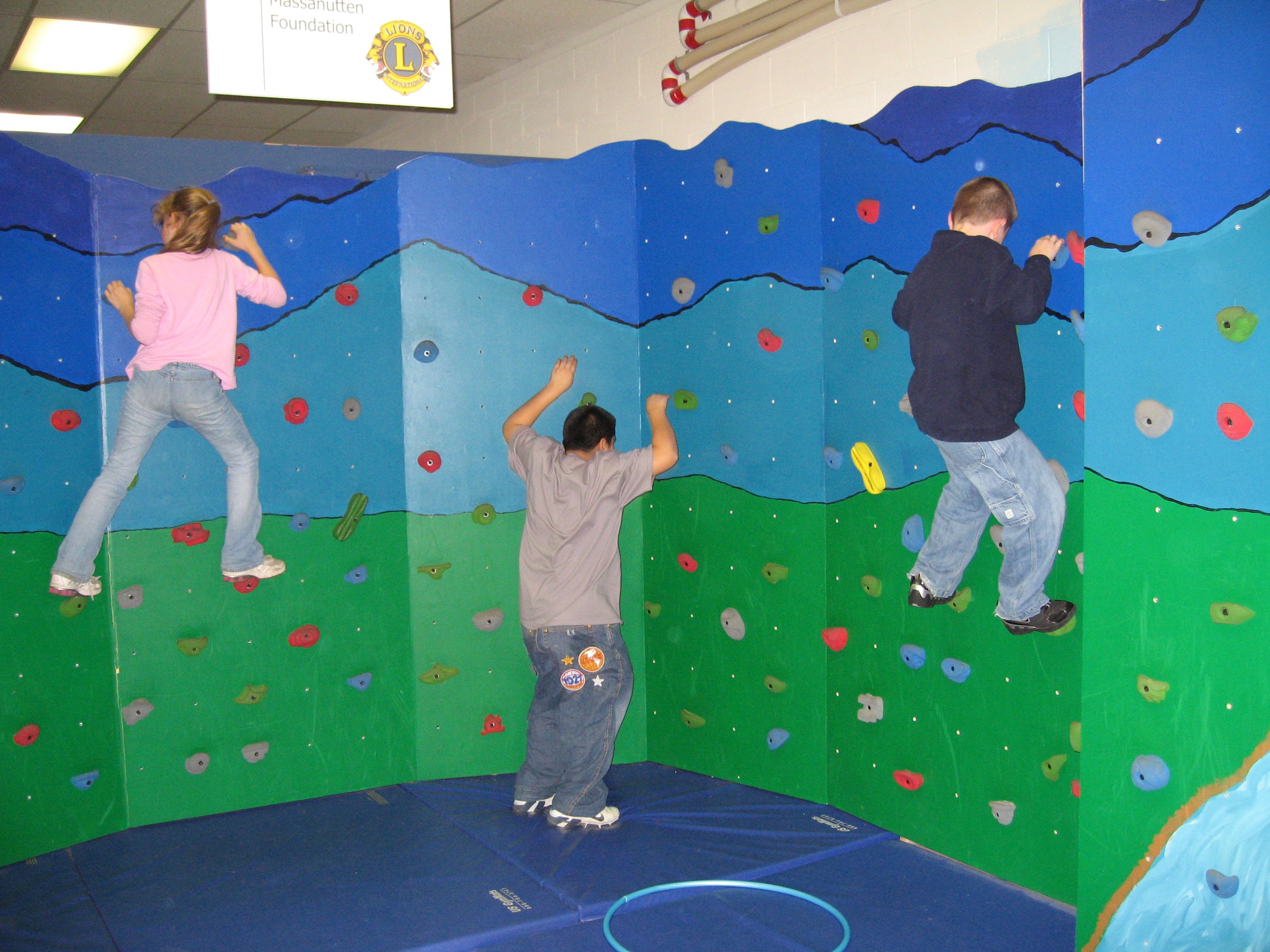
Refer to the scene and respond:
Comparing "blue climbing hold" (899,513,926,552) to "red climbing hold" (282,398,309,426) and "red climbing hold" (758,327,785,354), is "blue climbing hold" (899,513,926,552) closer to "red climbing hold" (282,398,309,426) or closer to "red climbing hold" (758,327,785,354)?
"red climbing hold" (758,327,785,354)

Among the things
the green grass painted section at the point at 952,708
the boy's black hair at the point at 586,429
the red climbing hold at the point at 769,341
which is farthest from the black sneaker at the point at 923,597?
the boy's black hair at the point at 586,429

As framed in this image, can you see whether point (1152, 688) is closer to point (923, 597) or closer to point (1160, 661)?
point (1160, 661)

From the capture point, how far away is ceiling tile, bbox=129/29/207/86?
5.57m

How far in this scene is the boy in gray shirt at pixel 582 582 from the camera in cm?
412

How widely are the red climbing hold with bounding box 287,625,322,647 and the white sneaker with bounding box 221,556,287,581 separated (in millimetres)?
247

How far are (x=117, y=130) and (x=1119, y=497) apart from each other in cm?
760

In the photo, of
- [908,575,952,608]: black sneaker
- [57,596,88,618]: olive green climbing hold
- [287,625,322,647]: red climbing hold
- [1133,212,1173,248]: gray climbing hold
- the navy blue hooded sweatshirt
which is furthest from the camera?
[287,625,322,647]: red climbing hold

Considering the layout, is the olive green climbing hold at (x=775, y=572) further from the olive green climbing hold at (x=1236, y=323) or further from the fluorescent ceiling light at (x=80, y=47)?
the fluorescent ceiling light at (x=80, y=47)

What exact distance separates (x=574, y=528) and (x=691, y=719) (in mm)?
1160

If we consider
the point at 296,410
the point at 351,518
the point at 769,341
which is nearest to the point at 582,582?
the point at 351,518

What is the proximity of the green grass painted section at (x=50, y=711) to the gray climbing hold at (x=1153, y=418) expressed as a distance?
355 centimetres

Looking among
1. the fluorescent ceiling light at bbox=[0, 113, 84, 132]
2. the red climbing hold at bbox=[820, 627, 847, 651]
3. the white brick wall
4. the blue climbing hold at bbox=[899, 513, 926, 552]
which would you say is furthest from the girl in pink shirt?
the fluorescent ceiling light at bbox=[0, 113, 84, 132]

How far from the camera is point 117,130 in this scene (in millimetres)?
7906

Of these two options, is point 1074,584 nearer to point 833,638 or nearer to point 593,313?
point 833,638
